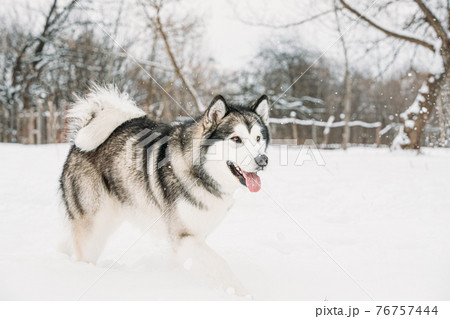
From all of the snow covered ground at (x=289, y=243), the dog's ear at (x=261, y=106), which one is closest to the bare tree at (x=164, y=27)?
the snow covered ground at (x=289, y=243)

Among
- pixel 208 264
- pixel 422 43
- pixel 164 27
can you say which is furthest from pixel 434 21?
pixel 208 264

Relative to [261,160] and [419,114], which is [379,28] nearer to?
[419,114]

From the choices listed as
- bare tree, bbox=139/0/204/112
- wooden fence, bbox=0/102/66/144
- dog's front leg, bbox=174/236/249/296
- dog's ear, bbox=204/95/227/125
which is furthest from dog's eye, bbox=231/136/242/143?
wooden fence, bbox=0/102/66/144

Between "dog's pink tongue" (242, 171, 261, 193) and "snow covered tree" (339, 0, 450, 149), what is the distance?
7019mm

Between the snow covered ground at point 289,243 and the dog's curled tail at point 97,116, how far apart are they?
107 centimetres

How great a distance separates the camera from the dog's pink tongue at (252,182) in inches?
105

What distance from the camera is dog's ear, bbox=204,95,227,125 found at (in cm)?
279

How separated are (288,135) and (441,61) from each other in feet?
25.1

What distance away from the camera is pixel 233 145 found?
2734 millimetres

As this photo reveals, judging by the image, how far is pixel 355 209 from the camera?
16.8 feet

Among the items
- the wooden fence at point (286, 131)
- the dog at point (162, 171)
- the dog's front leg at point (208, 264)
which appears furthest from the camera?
the wooden fence at point (286, 131)

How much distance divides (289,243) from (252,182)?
1.64 meters

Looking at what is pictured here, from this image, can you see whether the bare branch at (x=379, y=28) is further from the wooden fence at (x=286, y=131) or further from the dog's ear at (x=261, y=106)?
the dog's ear at (x=261, y=106)

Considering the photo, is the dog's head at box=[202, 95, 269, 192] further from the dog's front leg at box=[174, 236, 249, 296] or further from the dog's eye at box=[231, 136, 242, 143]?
→ the dog's front leg at box=[174, 236, 249, 296]
